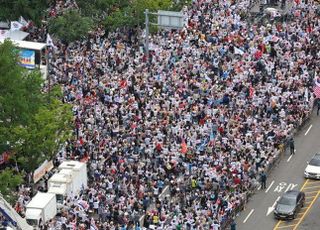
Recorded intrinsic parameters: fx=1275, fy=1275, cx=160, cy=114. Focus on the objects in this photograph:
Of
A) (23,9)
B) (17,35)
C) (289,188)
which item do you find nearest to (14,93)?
(289,188)

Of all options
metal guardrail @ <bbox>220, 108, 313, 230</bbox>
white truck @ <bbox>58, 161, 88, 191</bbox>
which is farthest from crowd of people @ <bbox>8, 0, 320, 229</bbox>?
white truck @ <bbox>58, 161, 88, 191</bbox>

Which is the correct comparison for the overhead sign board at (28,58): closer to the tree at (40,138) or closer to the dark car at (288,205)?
the tree at (40,138)

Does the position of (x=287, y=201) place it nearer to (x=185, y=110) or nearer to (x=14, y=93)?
(x=185, y=110)

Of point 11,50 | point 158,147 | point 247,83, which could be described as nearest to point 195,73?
point 247,83

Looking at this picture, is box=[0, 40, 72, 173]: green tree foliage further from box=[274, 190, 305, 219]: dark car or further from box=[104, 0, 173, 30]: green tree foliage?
box=[104, 0, 173, 30]: green tree foliage

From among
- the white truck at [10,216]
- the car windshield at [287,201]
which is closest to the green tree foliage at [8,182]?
the white truck at [10,216]
